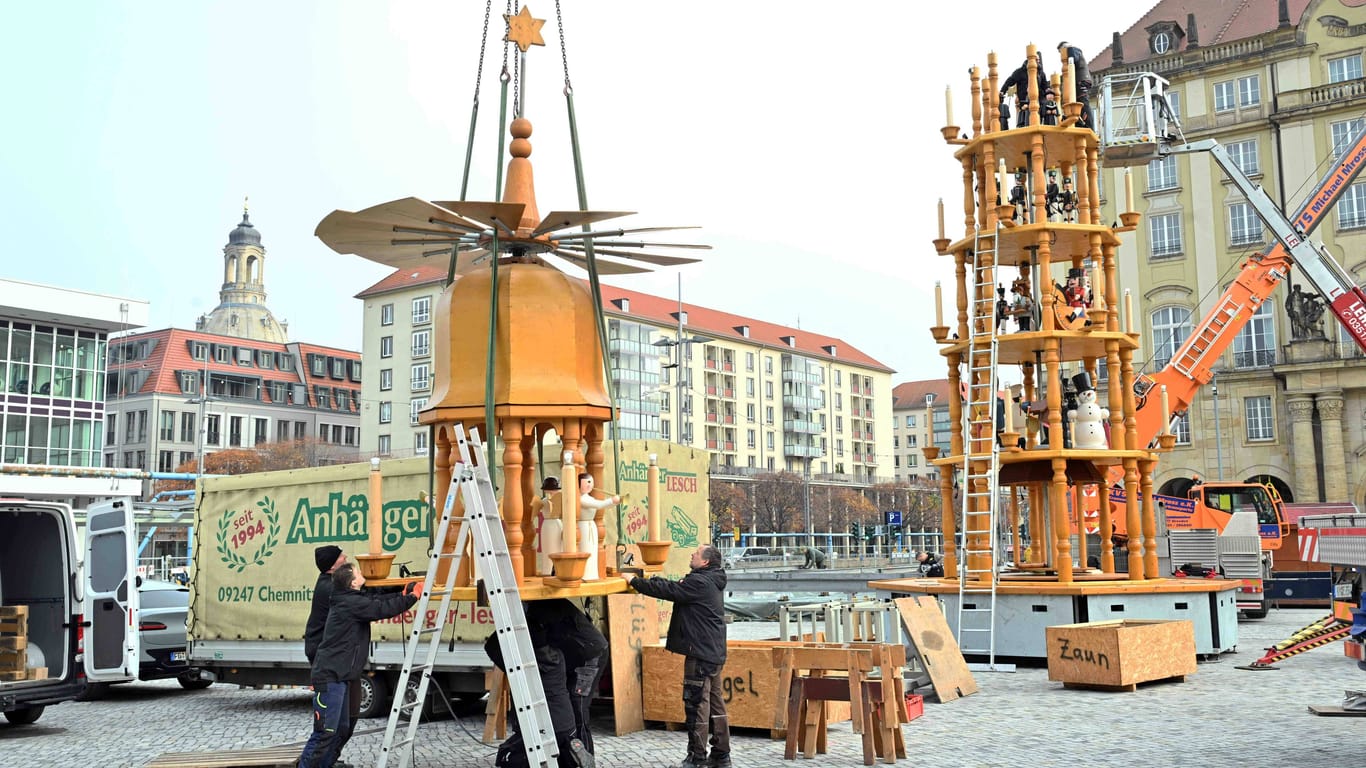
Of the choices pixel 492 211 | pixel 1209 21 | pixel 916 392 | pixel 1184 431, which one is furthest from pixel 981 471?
pixel 916 392

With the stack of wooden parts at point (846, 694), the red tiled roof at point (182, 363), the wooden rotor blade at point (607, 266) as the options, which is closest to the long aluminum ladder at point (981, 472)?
the stack of wooden parts at point (846, 694)

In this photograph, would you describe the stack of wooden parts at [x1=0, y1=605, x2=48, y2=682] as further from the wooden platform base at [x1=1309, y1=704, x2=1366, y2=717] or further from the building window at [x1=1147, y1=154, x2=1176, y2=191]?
the building window at [x1=1147, y1=154, x2=1176, y2=191]

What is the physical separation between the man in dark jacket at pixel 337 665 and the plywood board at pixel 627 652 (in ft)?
11.6

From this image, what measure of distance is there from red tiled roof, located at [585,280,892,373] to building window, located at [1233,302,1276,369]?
5374 centimetres

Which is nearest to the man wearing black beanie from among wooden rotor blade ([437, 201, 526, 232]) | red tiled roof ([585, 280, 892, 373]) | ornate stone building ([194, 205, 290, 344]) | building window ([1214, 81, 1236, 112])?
wooden rotor blade ([437, 201, 526, 232])

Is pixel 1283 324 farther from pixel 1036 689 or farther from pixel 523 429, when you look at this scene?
pixel 523 429

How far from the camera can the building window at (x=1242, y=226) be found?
2309 inches

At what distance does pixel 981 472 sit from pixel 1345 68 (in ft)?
166

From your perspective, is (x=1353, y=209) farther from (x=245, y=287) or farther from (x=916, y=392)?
(x=245, y=287)

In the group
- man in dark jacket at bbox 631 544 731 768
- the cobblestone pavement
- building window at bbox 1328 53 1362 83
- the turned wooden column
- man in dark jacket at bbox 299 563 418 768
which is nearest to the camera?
the turned wooden column

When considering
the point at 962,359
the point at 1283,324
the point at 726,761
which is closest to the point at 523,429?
the point at 726,761

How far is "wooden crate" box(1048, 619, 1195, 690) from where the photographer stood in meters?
15.3

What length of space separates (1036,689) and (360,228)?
10901mm

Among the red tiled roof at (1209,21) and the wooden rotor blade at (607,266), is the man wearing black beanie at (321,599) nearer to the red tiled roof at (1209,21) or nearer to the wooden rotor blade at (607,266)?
the wooden rotor blade at (607,266)
